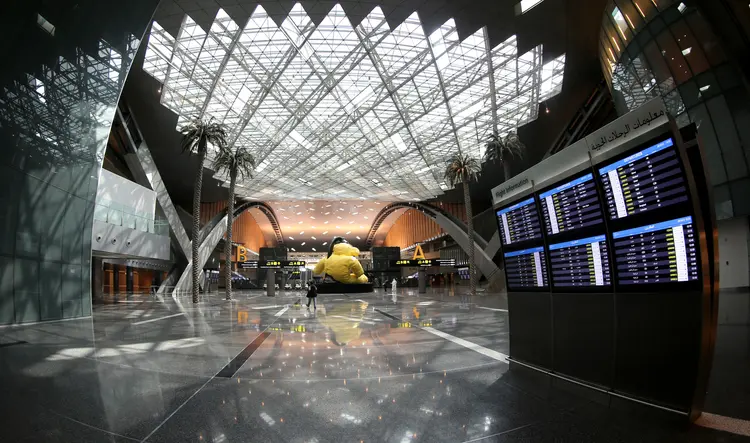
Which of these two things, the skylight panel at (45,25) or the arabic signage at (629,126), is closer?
the arabic signage at (629,126)

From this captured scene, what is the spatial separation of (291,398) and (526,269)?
3.83 m

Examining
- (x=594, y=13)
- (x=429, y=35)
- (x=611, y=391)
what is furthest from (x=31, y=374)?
(x=594, y=13)

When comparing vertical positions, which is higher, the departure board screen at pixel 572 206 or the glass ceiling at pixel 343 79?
the glass ceiling at pixel 343 79

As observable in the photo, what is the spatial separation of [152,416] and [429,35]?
1209 inches

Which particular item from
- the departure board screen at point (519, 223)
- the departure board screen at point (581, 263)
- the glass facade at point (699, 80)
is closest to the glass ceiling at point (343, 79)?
the glass facade at point (699, 80)

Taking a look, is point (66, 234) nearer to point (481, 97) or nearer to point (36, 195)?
point (36, 195)

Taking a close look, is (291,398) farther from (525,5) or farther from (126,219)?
(126,219)

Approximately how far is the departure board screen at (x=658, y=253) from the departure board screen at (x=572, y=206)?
0.43m

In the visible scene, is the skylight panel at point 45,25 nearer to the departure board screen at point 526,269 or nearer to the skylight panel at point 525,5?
the departure board screen at point 526,269

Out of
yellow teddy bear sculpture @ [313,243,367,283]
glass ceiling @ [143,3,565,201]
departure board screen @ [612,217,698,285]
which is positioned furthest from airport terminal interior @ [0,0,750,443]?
yellow teddy bear sculpture @ [313,243,367,283]

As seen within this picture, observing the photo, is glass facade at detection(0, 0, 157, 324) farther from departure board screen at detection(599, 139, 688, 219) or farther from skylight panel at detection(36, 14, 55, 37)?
departure board screen at detection(599, 139, 688, 219)

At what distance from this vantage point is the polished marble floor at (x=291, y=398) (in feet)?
11.3

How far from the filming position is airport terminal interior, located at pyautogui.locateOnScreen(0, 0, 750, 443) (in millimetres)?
3738

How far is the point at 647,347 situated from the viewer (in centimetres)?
403
